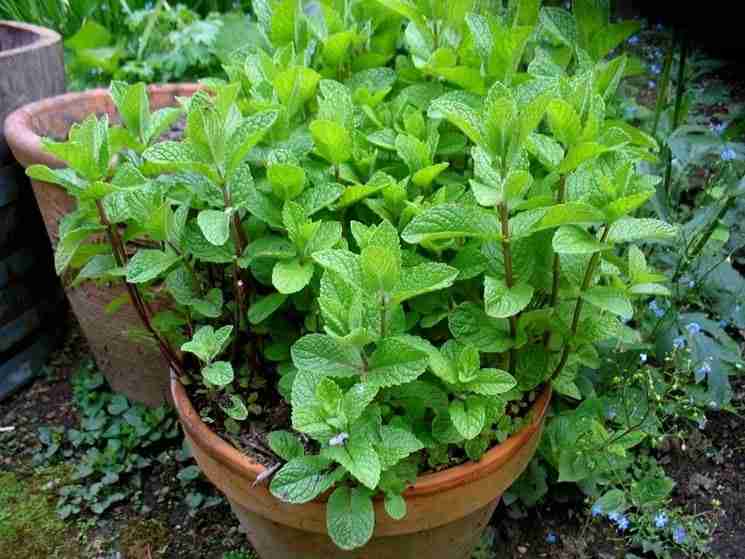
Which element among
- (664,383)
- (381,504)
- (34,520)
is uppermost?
(381,504)

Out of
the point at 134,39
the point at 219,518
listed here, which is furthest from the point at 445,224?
the point at 134,39

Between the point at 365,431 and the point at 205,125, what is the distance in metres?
0.51

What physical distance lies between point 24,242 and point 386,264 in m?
1.56

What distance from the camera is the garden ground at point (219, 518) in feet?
6.16

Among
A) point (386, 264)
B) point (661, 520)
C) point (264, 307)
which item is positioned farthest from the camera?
point (661, 520)

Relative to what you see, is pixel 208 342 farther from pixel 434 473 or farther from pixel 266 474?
pixel 434 473

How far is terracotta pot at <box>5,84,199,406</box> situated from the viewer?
6.53 ft

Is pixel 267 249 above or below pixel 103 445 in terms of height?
above

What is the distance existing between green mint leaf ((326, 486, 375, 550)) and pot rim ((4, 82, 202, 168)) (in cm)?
108

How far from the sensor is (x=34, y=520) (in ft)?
6.58

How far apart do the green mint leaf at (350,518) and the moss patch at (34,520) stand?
1000mm

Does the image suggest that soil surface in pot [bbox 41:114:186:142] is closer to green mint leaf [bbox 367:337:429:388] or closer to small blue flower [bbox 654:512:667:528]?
green mint leaf [bbox 367:337:429:388]

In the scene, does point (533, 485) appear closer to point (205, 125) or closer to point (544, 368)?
point (544, 368)

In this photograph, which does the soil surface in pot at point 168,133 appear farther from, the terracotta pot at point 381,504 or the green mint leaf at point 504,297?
the green mint leaf at point 504,297
